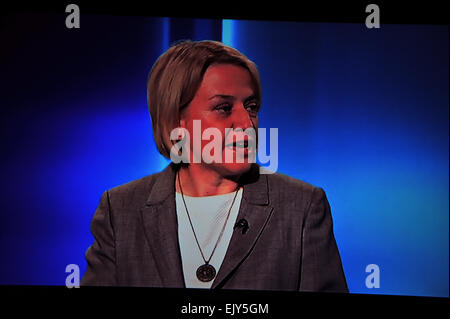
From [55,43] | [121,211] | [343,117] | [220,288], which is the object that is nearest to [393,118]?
[343,117]

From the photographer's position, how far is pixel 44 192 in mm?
2736

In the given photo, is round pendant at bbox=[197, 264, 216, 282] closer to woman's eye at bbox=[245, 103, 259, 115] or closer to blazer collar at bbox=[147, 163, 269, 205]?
blazer collar at bbox=[147, 163, 269, 205]

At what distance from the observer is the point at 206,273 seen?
2443mm

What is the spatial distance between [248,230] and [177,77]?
2.52 ft

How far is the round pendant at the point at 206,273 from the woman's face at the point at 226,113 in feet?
1.44

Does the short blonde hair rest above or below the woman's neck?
above

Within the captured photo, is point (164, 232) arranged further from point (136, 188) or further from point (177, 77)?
point (177, 77)

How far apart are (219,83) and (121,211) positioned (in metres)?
0.75

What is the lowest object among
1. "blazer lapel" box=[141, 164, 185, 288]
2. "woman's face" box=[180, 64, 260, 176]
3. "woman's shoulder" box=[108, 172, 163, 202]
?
"blazer lapel" box=[141, 164, 185, 288]

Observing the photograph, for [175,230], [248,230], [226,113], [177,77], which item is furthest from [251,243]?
[177,77]

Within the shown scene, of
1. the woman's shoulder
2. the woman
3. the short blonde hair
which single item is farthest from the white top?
the short blonde hair

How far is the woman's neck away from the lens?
8.30 ft

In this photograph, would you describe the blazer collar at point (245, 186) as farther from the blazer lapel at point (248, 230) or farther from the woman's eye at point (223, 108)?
the woman's eye at point (223, 108)
